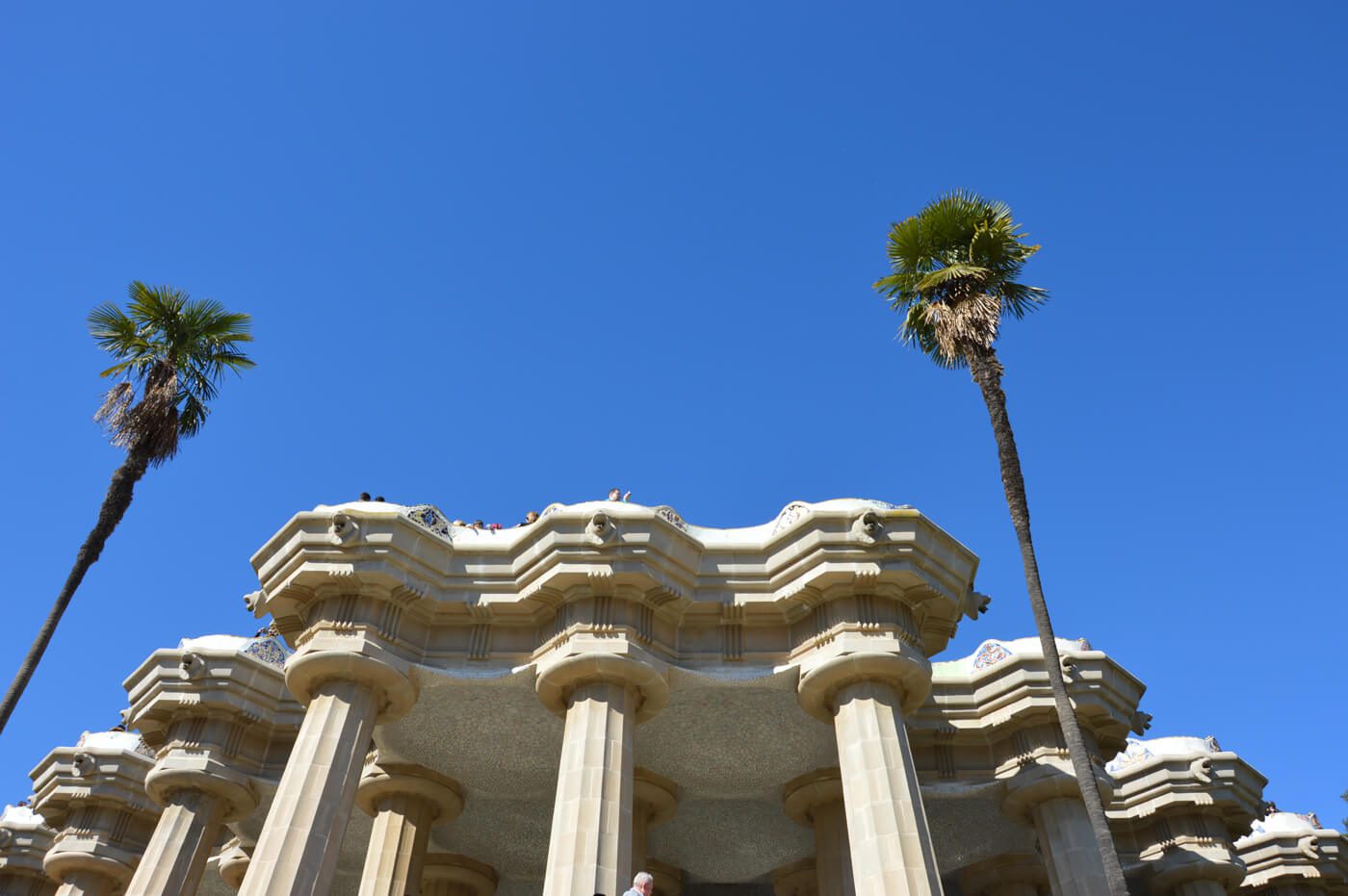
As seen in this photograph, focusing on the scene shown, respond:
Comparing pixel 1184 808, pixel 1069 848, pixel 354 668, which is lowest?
pixel 1069 848

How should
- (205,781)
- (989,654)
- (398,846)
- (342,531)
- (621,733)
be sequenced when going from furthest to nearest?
(989,654), (205,781), (398,846), (342,531), (621,733)

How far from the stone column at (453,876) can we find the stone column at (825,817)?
9.25m

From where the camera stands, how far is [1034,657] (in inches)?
982

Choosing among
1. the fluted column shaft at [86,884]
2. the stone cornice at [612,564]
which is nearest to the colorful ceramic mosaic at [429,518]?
the stone cornice at [612,564]

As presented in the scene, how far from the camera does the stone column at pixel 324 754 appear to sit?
1731 cm

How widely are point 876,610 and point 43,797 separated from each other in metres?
23.9

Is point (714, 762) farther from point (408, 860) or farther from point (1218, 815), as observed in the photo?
point (1218, 815)

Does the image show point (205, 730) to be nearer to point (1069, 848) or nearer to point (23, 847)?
point (23, 847)

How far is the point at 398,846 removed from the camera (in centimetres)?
2362

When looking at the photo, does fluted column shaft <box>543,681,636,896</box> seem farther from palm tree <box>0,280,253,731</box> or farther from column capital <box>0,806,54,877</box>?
column capital <box>0,806,54,877</box>

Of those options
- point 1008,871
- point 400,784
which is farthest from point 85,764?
point 1008,871

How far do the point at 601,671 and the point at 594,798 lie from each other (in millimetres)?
2653

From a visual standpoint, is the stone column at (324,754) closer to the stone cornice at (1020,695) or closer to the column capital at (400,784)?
the column capital at (400,784)

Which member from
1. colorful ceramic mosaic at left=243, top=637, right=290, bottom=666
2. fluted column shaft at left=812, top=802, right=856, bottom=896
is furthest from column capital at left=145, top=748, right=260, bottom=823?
fluted column shaft at left=812, top=802, right=856, bottom=896
